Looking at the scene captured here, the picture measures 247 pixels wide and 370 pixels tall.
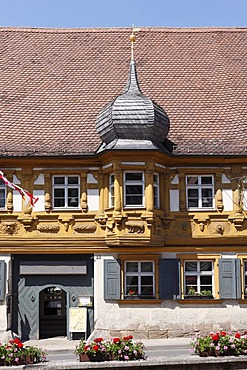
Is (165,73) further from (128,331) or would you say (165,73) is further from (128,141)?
(128,331)

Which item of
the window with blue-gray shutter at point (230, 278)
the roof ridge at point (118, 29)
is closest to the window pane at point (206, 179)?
the window with blue-gray shutter at point (230, 278)

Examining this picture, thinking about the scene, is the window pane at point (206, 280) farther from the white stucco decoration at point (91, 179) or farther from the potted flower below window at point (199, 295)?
the white stucco decoration at point (91, 179)

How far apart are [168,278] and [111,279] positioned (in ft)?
5.82

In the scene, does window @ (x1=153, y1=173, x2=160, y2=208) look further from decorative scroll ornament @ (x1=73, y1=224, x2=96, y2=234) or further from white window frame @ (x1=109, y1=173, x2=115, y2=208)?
decorative scroll ornament @ (x1=73, y1=224, x2=96, y2=234)

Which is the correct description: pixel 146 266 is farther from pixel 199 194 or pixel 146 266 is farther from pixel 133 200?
pixel 199 194

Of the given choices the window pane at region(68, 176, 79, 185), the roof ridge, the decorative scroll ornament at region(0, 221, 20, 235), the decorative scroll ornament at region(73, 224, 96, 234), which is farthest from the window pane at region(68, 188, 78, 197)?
the roof ridge

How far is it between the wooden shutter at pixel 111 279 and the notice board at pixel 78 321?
3.07ft

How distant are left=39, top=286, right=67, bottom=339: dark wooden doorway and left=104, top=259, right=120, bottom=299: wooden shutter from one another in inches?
104

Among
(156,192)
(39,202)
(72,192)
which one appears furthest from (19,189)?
(156,192)

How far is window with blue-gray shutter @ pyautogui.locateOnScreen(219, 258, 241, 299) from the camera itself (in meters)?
18.4

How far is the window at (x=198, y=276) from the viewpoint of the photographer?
18750 mm

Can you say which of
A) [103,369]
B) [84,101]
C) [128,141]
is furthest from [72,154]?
[103,369]

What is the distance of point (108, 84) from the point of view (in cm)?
2188

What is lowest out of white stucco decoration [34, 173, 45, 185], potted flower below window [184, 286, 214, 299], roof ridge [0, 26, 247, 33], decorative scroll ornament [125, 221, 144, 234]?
potted flower below window [184, 286, 214, 299]
